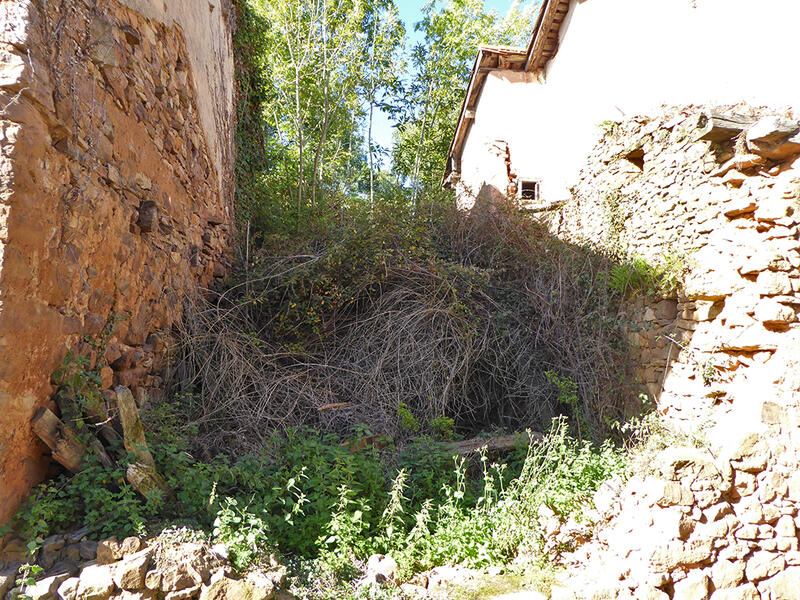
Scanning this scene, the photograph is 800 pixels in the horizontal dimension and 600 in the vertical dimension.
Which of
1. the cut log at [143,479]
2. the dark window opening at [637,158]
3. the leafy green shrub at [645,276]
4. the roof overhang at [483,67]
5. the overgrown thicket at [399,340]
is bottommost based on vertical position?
the cut log at [143,479]

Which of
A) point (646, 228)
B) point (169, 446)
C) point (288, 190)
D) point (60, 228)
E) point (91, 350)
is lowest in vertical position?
point (169, 446)

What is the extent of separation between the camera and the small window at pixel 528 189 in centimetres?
1069

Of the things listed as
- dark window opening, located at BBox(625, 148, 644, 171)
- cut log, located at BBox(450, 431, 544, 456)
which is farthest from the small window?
cut log, located at BBox(450, 431, 544, 456)

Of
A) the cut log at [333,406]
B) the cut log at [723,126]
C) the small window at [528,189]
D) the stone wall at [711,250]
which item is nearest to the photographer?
the stone wall at [711,250]

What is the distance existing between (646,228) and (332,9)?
28.2 ft

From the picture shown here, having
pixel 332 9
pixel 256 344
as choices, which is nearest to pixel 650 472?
pixel 256 344

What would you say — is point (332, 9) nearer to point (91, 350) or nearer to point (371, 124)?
point (371, 124)

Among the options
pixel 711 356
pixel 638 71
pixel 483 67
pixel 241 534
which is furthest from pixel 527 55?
pixel 241 534

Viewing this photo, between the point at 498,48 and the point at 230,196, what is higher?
the point at 498,48

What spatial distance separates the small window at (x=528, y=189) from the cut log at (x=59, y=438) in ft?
31.0

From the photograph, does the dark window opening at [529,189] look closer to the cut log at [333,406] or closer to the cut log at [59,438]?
the cut log at [333,406]

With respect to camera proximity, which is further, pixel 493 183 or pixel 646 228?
pixel 493 183

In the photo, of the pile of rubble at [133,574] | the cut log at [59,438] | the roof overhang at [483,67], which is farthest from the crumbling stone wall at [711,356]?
the roof overhang at [483,67]

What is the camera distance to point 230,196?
6.78 m
